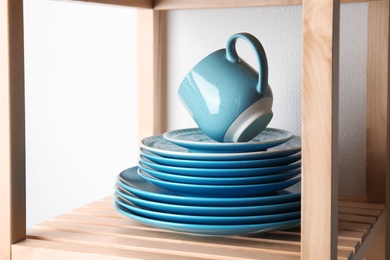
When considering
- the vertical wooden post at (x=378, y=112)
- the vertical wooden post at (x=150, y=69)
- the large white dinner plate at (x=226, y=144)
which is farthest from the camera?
the vertical wooden post at (x=150, y=69)

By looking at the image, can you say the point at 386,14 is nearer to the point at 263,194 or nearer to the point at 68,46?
the point at 263,194

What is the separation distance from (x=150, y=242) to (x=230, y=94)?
249mm

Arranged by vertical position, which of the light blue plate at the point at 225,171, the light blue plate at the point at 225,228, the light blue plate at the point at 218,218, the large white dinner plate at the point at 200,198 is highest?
the light blue plate at the point at 225,171

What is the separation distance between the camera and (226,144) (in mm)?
996

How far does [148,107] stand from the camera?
137cm

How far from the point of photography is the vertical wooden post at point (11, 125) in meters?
0.92

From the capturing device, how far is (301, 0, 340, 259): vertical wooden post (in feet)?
2.51

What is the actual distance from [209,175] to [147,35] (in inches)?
18.5

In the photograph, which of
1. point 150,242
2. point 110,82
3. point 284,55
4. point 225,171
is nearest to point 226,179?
point 225,171

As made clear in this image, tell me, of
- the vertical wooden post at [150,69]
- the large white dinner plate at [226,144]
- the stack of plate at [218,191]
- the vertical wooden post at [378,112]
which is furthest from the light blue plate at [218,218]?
the vertical wooden post at [150,69]

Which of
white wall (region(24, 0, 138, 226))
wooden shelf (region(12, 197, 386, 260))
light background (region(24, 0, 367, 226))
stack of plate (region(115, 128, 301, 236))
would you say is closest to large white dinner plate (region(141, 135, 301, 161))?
stack of plate (region(115, 128, 301, 236))

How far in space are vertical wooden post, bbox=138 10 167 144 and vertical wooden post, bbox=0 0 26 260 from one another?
0.43 m

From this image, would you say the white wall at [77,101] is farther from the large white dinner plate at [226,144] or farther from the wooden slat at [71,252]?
the wooden slat at [71,252]

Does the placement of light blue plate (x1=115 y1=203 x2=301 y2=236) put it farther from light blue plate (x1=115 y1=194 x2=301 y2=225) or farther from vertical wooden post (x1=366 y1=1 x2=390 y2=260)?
vertical wooden post (x1=366 y1=1 x2=390 y2=260)
